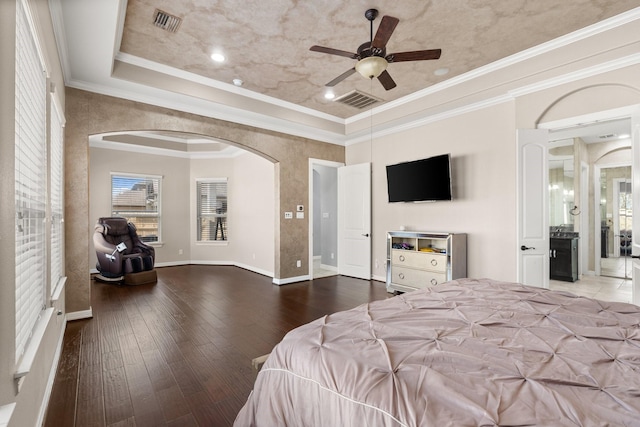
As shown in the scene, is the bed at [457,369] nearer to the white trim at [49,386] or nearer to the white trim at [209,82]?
the white trim at [49,386]

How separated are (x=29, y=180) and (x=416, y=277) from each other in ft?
14.4

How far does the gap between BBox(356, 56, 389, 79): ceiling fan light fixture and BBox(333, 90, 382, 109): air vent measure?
1.33m

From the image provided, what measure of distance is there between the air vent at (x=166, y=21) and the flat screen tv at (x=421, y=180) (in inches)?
139

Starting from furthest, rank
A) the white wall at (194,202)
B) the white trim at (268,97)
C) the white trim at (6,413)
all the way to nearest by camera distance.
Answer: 1. the white wall at (194,202)
2. the white trim at (268,97)
3. the white trim at (6,413)

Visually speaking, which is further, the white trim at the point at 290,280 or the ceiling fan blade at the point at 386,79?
the white trim at the point at 290,280

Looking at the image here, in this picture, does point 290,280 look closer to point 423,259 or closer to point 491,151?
point 423,259

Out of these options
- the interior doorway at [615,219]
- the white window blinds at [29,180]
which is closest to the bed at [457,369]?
the white window blinds at [29,180]

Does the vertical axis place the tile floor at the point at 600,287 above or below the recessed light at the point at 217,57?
below

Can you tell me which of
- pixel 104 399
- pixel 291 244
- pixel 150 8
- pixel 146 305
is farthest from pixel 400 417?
pixel 291 244

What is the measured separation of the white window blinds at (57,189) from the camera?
272 cm

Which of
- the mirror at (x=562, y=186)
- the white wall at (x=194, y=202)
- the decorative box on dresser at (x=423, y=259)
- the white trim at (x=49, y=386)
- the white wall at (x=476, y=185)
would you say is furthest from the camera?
the white wall at (x=194, y=202)

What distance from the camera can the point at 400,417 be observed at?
94 centimetres

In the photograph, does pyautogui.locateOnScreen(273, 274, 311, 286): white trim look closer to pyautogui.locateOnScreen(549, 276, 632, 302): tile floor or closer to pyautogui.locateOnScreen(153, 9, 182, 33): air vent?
pyautogui.locateOnScreen(153, 9, 182, 33): air vent

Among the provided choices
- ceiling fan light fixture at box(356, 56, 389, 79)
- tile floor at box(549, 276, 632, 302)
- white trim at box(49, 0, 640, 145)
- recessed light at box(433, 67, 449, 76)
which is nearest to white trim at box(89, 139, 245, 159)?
white trim at box(49, 0, 640, 145)
